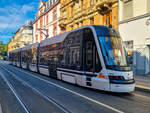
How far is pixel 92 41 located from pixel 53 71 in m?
5.23

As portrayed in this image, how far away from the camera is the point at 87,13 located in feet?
75.2

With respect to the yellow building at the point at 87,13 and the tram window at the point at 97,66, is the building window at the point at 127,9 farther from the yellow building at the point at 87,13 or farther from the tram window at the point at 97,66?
the tram window at the point at 97,66

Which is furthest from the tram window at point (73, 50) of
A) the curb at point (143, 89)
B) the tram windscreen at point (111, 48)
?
the curb at point (143, 89)

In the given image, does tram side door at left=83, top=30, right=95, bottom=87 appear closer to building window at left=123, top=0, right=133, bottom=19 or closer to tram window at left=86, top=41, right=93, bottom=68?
tram window at left=86, top=41, right=93, bottom=68

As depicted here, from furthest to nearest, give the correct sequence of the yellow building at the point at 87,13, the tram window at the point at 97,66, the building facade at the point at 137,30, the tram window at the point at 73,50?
the yellow building at the point at 87,13 < the building facade at the point at 137,30 < the tram window at the point at 73,50 < the tram window at the point at 97,66

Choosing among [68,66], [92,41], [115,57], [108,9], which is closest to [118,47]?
[115,57]

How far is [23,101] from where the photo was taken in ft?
21.0

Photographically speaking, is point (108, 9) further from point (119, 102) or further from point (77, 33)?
point (119, 102)

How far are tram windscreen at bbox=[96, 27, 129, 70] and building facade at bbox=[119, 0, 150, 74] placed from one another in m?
7.57

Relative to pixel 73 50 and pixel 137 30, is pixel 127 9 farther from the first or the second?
pixel 73 50

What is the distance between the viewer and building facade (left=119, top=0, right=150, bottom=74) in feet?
47.1

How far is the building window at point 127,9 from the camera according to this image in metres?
16.1

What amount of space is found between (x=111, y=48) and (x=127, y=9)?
10.7 metres

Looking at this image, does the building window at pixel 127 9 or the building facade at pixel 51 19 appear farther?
the building facade at pixel 51 19
